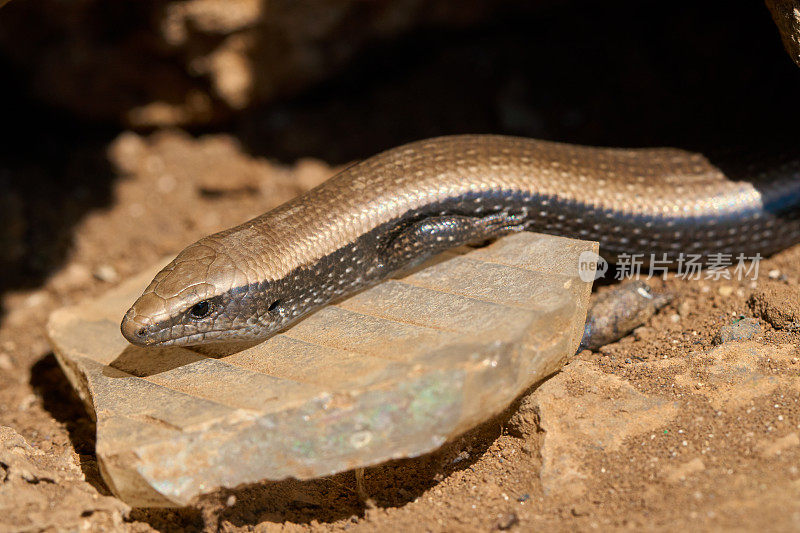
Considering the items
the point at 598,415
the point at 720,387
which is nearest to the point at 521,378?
the point at 598,415

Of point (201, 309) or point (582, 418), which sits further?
point (201, 309)

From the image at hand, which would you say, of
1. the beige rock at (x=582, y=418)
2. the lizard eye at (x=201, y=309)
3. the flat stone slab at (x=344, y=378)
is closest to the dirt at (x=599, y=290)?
the beige rock at (x=582, y=418)

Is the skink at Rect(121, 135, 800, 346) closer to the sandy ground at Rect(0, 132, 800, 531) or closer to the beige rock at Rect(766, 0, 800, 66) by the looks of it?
the sandy ground at Rect(0, 132, 800, 531)

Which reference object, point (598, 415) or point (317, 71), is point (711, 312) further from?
point (317, 71)

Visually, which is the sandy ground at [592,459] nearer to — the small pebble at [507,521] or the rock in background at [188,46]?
the small pebble at [507,521]

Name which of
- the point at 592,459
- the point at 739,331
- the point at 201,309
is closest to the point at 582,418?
the point at 592,459

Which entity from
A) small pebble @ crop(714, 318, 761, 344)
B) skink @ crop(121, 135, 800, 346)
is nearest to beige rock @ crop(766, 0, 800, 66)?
skink @ crop(121, 135, 800, 346)

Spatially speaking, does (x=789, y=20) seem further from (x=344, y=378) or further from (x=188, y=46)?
(x=188, y=46)
